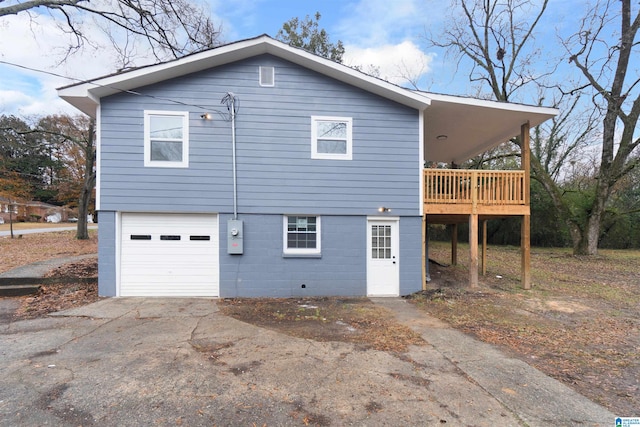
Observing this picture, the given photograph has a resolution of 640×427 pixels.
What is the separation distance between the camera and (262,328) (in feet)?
17.6

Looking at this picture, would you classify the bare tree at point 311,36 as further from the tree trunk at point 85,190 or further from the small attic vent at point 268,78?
the small attic vent at point 268,78

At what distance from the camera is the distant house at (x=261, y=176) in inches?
293

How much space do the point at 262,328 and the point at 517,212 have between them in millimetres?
7290

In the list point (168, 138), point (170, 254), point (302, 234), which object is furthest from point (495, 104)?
point (170, 254)

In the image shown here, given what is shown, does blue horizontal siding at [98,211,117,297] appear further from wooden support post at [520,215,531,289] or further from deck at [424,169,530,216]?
wooden support post at [520,215,531,289]

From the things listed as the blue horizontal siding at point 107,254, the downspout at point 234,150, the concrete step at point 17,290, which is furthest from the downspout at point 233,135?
the concrete step at point 17,290

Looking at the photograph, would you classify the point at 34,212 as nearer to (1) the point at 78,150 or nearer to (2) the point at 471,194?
(1) the point at 78,150

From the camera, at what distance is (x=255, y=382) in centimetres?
346

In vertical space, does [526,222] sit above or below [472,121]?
below

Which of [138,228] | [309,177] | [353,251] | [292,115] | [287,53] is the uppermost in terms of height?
[287,53]

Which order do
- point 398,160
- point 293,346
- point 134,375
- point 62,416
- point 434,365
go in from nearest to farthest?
point 62,416 < point 134,375 < point 434,365 < point 293,346 < point 398,160

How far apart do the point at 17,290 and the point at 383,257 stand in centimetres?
853

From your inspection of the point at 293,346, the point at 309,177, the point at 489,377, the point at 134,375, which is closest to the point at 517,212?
the point at 309,177

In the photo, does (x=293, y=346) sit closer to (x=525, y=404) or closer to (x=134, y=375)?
(x=134, y=375)
